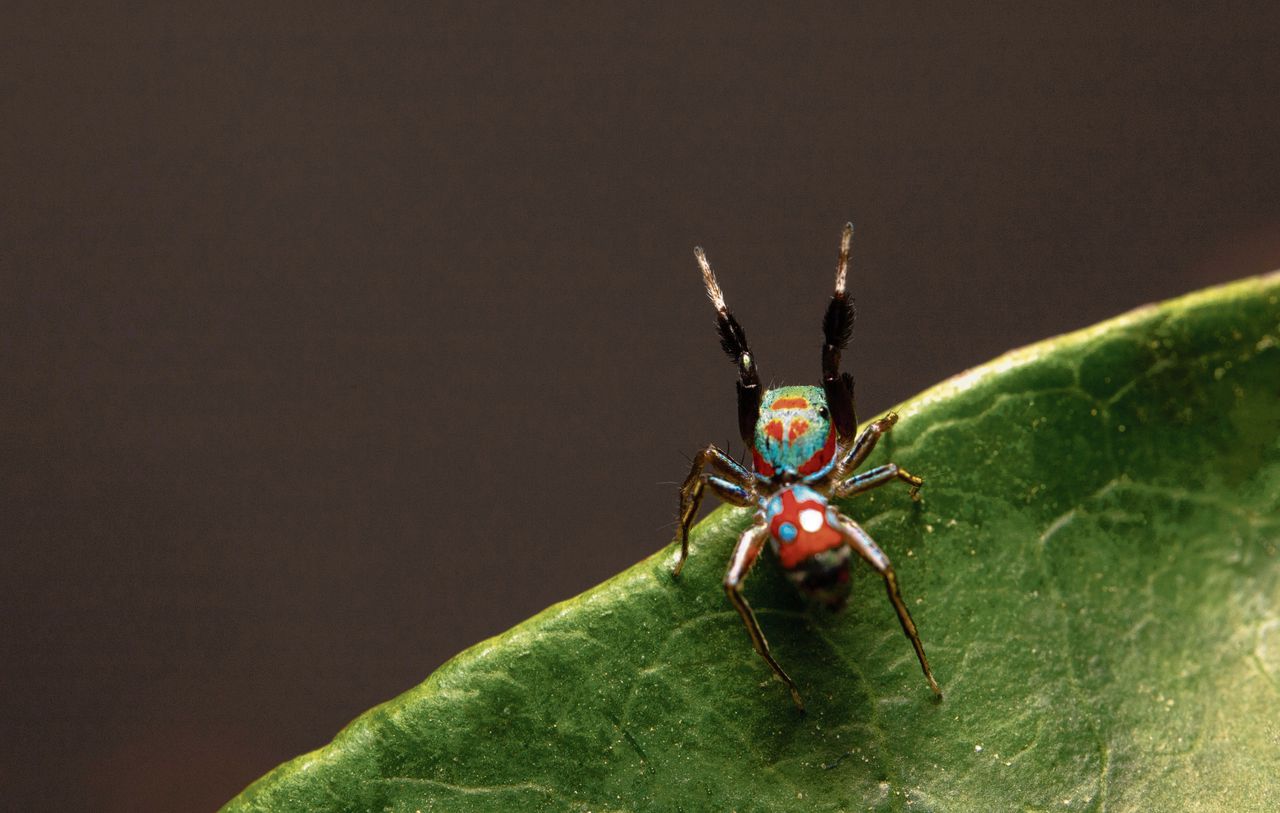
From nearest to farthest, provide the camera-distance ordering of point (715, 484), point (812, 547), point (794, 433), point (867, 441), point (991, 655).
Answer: point (991, 655) < point (812, 547) < point (867, 441) < point (715, 484) < point (794, 433)

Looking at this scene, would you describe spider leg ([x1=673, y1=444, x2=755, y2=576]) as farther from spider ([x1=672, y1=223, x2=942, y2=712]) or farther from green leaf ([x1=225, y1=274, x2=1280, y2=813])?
green leaf ([x1=225, y1=274, x2=1280, y2=813])

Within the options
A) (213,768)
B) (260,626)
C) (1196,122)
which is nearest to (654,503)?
(260,626)

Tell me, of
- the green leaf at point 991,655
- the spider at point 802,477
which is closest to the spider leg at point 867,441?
the spider at point 802,477

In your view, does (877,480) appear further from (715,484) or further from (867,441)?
(715,484)

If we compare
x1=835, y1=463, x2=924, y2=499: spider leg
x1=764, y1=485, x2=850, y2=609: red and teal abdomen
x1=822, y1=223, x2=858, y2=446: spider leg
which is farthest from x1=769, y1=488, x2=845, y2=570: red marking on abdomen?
x1=822, y1=223, x2=858, y2=446: spider leg

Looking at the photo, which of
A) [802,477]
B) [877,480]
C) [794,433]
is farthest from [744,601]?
[794,433]

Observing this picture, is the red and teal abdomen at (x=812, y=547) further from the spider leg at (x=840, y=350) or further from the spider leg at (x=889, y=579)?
the spider leg at (x=840, y=350)
